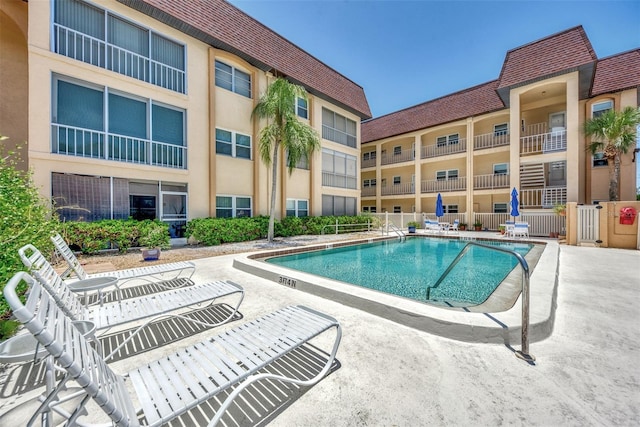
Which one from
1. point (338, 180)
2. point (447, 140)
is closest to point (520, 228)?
point (338, 180)

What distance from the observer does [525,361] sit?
119 inches

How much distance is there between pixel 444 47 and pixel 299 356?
2199cm

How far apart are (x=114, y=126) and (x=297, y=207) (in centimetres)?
1030

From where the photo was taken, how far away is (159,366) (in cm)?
224

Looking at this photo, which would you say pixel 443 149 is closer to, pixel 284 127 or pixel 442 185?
pixel 442 185

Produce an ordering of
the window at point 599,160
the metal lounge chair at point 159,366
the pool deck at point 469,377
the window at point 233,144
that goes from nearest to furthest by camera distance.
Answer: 1. the metal lounge chair at point 159,366
2. the pool deck at point 469,377
3. the window at point 233,144
4. the window at point 599,160

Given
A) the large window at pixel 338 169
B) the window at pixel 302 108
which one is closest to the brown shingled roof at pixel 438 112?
the large window at pixel 338 169

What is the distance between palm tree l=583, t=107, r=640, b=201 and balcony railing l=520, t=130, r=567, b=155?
139cm

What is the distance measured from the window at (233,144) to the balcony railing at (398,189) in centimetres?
1609

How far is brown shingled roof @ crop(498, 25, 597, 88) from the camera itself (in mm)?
14930

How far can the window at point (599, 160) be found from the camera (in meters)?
16.8

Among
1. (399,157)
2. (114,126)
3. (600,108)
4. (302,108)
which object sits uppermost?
(302,108)

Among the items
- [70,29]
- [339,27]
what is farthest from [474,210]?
[70,29]

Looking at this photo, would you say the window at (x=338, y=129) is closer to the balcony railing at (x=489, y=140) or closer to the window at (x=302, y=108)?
the window at (x=302, y=108)
